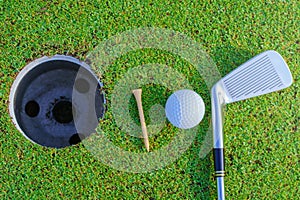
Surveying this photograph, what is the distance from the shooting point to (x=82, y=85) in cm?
246

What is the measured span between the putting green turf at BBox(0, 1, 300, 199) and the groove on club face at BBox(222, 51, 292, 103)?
14cm

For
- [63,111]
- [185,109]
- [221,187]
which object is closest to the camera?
[185,109]

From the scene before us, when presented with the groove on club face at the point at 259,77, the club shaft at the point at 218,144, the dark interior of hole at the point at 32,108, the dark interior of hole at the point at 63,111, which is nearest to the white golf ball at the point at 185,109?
the club shaft at the point at 218,144

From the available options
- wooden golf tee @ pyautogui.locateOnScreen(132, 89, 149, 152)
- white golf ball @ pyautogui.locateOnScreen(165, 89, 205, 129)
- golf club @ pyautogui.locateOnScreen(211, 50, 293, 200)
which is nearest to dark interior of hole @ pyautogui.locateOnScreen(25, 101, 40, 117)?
wooden golf tee @ pyautogui.locateOnScreen(132, 89, 149, 152)

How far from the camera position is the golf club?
2133mm

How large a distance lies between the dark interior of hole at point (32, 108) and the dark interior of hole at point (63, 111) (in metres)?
0.11

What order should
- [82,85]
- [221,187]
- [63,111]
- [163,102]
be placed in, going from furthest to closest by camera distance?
[63,111] < [82,85] < [163,102] < [221,187]

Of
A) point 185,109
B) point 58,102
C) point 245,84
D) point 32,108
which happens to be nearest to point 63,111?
point 58,102

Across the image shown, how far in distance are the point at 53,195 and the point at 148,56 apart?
39.2 inches

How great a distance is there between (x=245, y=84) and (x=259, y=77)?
0.09 m

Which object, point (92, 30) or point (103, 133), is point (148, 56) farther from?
point (103, 133)

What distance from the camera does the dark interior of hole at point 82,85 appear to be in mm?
2434

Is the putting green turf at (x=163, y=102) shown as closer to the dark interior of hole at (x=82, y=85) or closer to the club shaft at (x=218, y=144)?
the club shaft at (x=218, y=144)

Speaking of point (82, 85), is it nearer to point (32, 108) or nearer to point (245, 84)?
point (32, 108)
